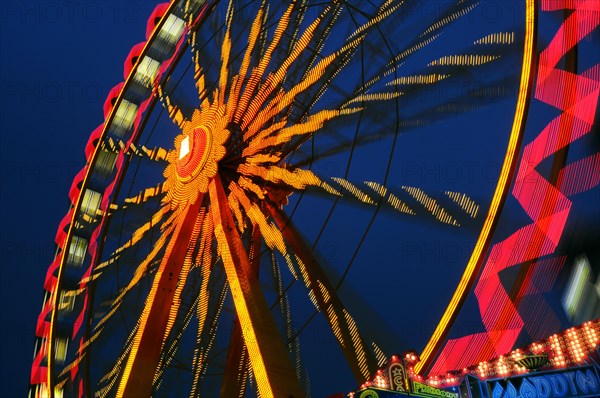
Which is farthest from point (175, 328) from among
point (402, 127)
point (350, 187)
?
point (402, 127)

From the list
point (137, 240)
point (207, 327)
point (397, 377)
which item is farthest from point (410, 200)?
point (137, 240)

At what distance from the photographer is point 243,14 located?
35.9ft

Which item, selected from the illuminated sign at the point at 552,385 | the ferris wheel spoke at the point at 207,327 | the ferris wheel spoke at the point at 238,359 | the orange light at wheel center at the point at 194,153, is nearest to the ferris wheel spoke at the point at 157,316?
the orange light at wheel center at the point at 194,153

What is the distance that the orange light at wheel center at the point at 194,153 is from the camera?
9.59m

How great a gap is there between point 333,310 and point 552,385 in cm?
290

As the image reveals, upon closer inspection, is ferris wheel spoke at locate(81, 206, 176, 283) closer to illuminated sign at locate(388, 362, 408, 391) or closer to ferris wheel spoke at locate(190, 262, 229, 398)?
ferris wheel spoke at locate(190, 262, 229, 398)

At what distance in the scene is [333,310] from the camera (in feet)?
26.9

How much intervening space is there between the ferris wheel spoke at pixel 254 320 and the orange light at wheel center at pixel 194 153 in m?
0.83

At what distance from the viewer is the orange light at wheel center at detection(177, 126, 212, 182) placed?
31.5ft

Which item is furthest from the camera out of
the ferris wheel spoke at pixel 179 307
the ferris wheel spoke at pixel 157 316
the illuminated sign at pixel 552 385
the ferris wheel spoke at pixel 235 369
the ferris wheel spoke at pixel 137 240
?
the ferris wheel spoke at pixel 137 240

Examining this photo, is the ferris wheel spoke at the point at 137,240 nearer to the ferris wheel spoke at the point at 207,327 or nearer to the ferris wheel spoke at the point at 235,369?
the ferris wheel spoke at the point at 207,327

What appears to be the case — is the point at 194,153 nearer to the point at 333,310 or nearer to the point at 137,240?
the point at 137,240

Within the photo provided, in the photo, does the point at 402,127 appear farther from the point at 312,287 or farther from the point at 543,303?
the point at 543,303

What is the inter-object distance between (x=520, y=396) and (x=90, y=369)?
7.16 metres
